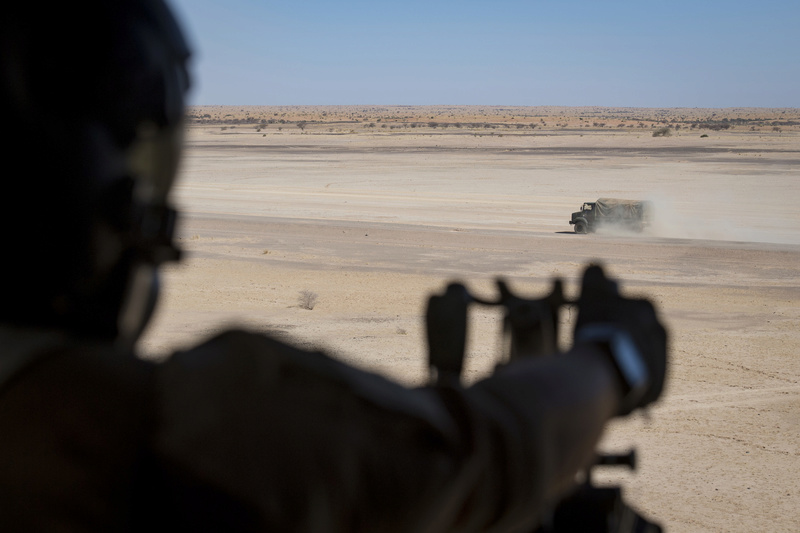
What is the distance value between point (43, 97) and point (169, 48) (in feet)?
0.69

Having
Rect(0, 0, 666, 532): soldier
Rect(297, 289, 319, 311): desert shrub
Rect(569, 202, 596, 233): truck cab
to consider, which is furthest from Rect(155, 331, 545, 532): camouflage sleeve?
Rect(569, 202, 596, 233): truck cab

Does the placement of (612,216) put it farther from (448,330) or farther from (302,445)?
(302,445)

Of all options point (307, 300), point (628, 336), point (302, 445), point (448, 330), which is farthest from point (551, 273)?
point (302, 445)

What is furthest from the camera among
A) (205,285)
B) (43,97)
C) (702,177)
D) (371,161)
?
(371,161)

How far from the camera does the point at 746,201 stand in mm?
32469

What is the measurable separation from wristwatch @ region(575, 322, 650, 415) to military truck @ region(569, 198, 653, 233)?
24376 mm

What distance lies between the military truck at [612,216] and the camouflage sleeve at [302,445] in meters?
24.7

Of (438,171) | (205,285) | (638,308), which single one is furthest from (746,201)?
(638,308)

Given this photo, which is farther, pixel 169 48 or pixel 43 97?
pixel 169 48

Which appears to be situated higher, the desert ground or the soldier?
the soldier

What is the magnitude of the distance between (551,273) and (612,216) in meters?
8.60

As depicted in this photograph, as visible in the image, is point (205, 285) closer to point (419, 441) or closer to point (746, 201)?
point (419, 441)

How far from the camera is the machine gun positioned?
1098 mm

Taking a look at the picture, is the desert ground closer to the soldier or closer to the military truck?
the soldier
